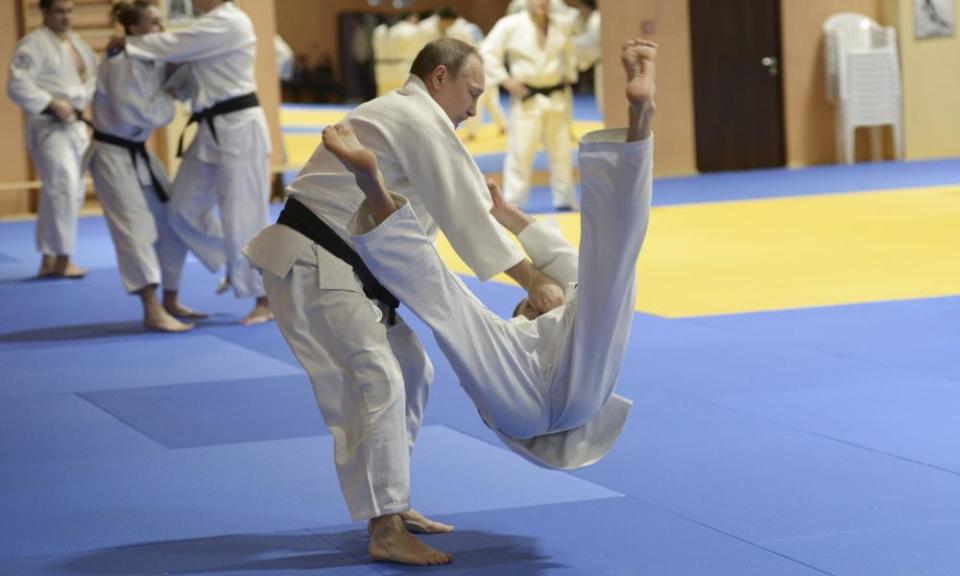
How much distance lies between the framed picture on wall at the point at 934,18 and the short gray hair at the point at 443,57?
1334 cm

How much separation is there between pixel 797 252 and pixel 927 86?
24.3 feet

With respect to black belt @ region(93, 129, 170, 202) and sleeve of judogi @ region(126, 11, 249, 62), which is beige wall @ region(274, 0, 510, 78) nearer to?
black belt @ region(93, 129, 170, 202)

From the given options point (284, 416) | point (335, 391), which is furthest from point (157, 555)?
point (284, 416)

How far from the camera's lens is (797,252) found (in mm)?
9680

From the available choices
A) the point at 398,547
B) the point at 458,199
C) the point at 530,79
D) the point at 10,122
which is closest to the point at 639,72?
the point at 458,199

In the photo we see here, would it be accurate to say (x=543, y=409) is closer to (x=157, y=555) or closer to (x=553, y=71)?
(x=157, y=555)

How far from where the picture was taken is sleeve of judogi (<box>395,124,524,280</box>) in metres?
3.65

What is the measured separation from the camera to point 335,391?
3781 mm

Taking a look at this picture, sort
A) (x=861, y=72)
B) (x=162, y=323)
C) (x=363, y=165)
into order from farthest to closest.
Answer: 1. (x=861, y=72)
2. (x=162, y=323)
3. (x=363, y=165)

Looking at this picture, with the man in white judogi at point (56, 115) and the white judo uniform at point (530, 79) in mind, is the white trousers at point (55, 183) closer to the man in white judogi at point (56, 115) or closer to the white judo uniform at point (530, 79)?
the man in white judogi at point (56, 115)

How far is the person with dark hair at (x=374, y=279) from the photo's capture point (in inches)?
144

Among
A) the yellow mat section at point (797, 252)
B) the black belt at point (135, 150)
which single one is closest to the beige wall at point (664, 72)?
the yellow mat section at point (797, 252)

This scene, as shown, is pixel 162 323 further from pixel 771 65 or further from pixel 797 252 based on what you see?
pixel 771 65

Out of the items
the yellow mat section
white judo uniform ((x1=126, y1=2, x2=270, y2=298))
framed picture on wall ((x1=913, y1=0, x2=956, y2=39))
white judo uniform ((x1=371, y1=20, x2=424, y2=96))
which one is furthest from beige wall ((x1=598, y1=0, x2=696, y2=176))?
white judo uniform ((x1=126, y1=2, x2=270, y2=298))
